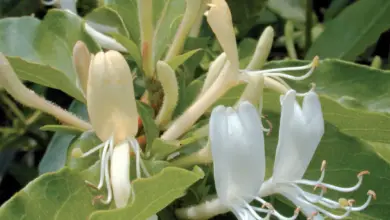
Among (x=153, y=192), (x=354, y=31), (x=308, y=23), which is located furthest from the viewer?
(x=308, y=23)

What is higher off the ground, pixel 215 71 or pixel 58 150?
pixel 215 71

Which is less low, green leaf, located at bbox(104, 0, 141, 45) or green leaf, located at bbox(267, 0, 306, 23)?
green leaf, located at bbox(104, 0, 141, 45)

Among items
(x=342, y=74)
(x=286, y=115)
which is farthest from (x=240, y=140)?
(x=342, y=74)

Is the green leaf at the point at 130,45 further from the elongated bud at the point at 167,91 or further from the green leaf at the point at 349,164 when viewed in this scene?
the green leaf at the point at 349,164

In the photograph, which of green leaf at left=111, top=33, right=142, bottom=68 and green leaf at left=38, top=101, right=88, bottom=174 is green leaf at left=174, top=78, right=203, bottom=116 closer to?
green leaf at left=111, top=33, right=142, bottom=68

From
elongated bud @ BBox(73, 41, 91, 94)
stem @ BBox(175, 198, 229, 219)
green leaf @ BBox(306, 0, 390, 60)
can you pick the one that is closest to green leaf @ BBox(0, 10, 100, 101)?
elongated bud @ BBox(73, 41, 91, 94)

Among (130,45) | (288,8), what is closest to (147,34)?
(130,45)

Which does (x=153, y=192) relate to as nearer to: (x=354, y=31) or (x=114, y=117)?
(x=114, y=117)
